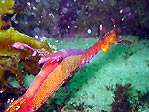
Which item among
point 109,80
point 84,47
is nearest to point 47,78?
point 109,80

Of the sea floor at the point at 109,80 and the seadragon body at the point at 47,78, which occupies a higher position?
the seadragon body at the point at 47,78

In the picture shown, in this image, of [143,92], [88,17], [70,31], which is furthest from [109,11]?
[143,92]

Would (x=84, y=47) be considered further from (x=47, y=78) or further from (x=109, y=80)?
(x=47, y=78)

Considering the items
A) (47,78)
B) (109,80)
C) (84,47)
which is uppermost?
(47,78)

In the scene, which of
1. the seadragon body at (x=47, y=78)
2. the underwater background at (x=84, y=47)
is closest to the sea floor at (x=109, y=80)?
the underwater background at (x=84, y=47)

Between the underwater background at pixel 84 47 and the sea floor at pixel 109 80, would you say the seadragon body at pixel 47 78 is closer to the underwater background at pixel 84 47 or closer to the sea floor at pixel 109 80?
the underwater background at pixel 84 47

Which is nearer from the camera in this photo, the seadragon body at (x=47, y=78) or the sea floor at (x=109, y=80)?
the seadragon body at (x=47, y=78)

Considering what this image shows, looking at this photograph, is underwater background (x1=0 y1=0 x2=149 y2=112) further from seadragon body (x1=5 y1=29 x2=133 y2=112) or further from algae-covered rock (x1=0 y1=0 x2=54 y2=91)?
seadragon body (x1=5 y1=29 x2=133 y2=112)

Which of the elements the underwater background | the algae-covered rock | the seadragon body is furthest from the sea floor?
the seadragon body
